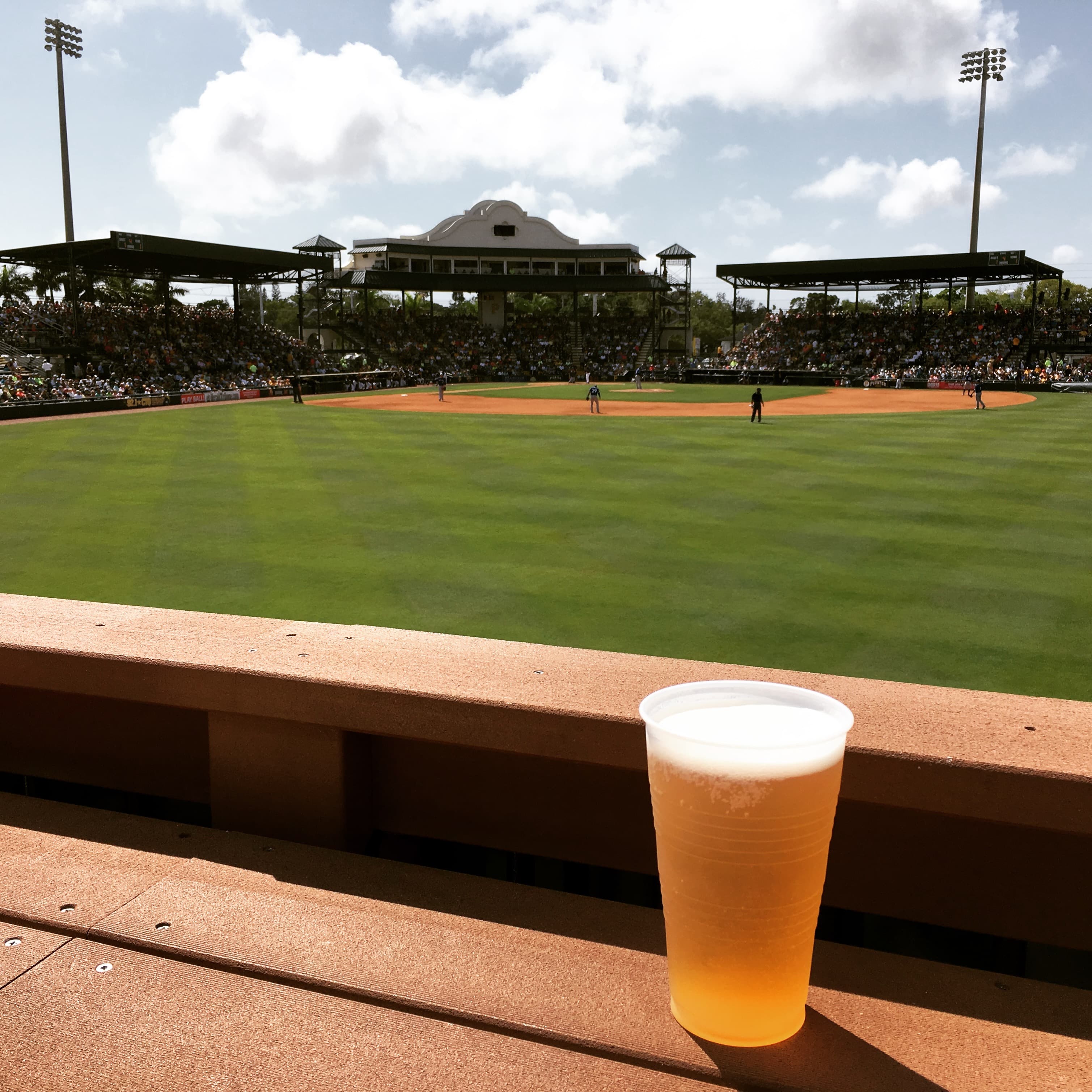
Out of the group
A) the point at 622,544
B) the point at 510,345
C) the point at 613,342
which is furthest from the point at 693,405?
the point at 510,345

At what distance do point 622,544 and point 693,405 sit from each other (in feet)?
117

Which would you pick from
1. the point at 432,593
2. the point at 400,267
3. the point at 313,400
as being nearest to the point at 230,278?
the point at 313,400

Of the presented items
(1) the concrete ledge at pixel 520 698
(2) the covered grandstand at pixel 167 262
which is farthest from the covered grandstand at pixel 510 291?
(1) the concrete ledge at pixel 520 698

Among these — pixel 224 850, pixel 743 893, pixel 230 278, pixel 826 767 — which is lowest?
pixel 224 850

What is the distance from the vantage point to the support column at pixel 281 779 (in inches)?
125

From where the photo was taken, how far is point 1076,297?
393 ft

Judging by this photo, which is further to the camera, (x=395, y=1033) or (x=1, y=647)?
(x=1, y=647)

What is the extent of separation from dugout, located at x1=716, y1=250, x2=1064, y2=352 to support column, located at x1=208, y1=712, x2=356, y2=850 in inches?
2688

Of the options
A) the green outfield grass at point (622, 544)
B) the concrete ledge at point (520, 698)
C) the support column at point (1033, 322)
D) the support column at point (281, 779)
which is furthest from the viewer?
the support column at point (1033, 322)

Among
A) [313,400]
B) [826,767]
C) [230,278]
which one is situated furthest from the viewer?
[230,278]

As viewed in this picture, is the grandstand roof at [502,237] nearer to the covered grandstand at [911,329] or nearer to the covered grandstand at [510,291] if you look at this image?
the covered grandstand at [510,291]

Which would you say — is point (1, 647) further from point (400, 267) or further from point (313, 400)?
point (400, 267)

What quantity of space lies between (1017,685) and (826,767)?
24.7 feet

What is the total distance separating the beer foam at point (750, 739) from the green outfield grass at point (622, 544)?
691 cm
